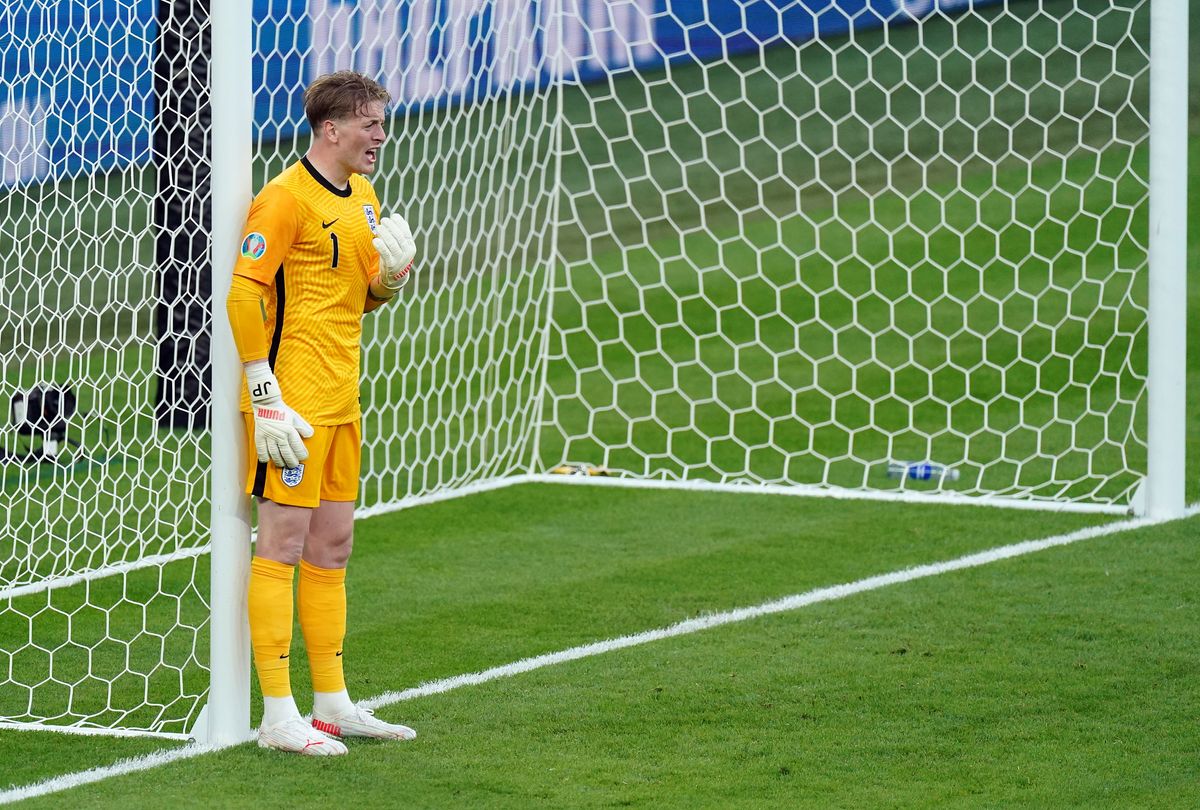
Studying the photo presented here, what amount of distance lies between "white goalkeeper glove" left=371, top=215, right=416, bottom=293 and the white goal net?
394 mm

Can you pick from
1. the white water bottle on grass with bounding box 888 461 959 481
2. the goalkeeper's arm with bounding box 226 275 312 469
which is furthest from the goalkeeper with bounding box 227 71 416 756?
the white water bottle on grass with bounding box 888 461 959 481

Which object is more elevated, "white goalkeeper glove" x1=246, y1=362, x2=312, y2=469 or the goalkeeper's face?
the goalkeeper's face

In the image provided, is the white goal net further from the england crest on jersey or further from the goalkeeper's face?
the england crest on jersey

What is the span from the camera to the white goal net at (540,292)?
5.84 meters

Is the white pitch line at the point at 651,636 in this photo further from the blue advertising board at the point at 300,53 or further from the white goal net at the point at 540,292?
the blue advertising board at the point at 300,53

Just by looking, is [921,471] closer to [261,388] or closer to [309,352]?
[309,352]

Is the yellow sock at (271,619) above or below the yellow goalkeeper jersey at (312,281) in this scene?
below

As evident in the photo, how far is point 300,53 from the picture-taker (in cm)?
786

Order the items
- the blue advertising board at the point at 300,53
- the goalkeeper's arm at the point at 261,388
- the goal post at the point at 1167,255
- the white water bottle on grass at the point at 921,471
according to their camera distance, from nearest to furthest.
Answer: the goalkeeper's arm at the point at 261,388, the blue advertising board at the point at 300,53, the goal post at the point at 1167,255, the white water bottle on grass at the point at 921,471

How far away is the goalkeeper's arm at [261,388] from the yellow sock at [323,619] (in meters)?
0.36

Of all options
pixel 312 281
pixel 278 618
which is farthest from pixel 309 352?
pixel 278 618

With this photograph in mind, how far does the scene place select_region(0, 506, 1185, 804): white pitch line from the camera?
13.8 ft

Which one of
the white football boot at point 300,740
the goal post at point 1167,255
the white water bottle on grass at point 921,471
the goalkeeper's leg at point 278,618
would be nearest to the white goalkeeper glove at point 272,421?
the goalkeeper's leg at point 278,618

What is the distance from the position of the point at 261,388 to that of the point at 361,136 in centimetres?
64
